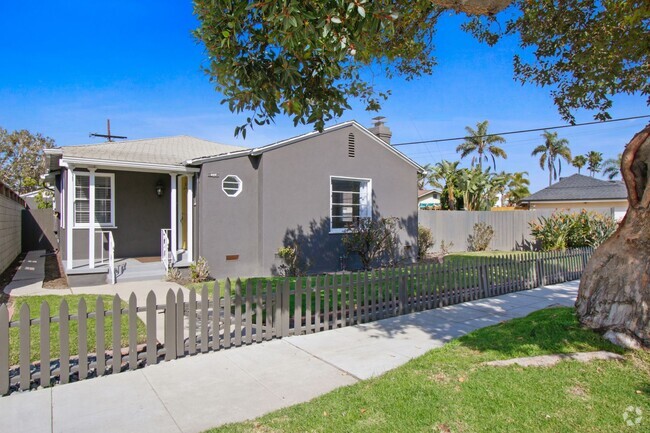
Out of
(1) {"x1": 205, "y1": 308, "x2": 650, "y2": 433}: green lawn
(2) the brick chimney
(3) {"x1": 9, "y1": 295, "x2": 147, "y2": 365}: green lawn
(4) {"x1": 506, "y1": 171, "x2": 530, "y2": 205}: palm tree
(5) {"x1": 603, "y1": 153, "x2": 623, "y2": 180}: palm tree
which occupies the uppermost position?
(5) {"x1": 603, "y1": 153, "x2": 623, "y2": 180}: palm tree

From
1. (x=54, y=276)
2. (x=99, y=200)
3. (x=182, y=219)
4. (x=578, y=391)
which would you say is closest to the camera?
(x=578, y=391)

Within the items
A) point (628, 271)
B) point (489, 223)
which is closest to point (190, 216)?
point (628, 271)

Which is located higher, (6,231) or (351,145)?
(351,145)

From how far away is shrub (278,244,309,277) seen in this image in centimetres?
1177

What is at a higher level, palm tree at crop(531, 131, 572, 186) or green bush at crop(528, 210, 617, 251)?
palm tree at crop(531, 131, 572, 186)

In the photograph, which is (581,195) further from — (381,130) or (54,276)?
(54,276)

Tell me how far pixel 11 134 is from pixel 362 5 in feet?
138

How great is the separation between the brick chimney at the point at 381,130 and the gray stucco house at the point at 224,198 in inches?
38.3

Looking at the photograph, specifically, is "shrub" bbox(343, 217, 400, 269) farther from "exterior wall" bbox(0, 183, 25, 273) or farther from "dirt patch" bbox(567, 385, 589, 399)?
"exterior wall" bbox(0, 183, 25, 273)

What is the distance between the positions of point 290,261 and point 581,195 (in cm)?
2411

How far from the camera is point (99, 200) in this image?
12008mm

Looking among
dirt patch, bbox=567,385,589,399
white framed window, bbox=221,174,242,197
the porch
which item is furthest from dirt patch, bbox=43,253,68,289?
dirt patch, bbox=567,385,589,399

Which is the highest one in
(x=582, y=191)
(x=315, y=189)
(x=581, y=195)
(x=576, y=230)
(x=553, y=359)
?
(x=582, y=191)

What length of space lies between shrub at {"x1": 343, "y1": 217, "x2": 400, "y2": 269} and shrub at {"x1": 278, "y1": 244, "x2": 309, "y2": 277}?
1733 millimetres
